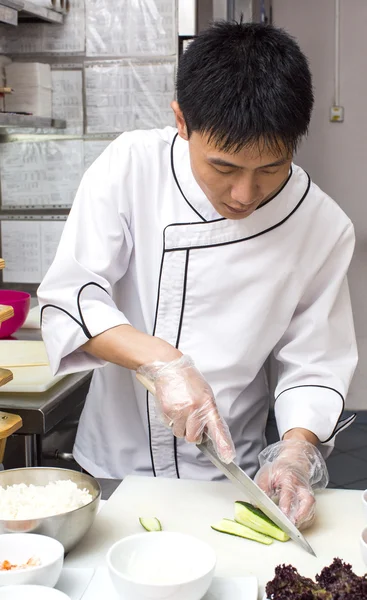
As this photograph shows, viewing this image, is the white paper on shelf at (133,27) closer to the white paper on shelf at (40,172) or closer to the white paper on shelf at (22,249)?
the white paper on shelf at (40,172)

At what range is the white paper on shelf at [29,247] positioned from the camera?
4.16m

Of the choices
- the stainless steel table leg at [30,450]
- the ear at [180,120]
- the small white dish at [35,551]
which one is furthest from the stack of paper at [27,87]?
the small white dish at [35,551]

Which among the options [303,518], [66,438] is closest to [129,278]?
[303,518]

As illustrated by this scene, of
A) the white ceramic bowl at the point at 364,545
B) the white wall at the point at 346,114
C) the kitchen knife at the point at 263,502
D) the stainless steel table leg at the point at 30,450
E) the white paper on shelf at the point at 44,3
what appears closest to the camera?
the white ceramic bowl at the point at 364,545

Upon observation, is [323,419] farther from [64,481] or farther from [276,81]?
[276,81]

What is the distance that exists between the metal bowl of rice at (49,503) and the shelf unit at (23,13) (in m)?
2.33

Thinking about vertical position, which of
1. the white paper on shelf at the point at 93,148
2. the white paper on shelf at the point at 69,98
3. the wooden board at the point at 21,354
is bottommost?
the wooden board at the point at 21,354

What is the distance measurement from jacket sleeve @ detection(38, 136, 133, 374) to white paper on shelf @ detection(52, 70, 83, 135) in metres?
2.48

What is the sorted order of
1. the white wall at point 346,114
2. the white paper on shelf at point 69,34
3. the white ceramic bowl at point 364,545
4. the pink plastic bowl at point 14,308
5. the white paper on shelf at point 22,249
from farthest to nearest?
the white wall at point 346,114
the white paper on shelf at point 22,249
the white paper on shelf at point 69,34
the pink plastic bowl at point 14,308
the white ceramic bowl at point 364,545

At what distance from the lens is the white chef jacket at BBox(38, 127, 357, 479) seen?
159cm

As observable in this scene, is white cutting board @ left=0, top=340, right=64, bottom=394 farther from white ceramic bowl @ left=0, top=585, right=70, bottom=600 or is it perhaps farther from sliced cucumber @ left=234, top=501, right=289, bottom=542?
white ceramic bowl @ left=0, top=585, right=70, bottom=600

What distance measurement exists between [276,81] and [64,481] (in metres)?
0.80

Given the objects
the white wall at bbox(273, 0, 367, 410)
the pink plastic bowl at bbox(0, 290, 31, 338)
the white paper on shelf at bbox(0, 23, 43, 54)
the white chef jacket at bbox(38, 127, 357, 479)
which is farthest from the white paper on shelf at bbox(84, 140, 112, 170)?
the white chef jacket at bbox(38, 127, 357, 479)

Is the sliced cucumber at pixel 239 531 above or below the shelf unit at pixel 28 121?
below
